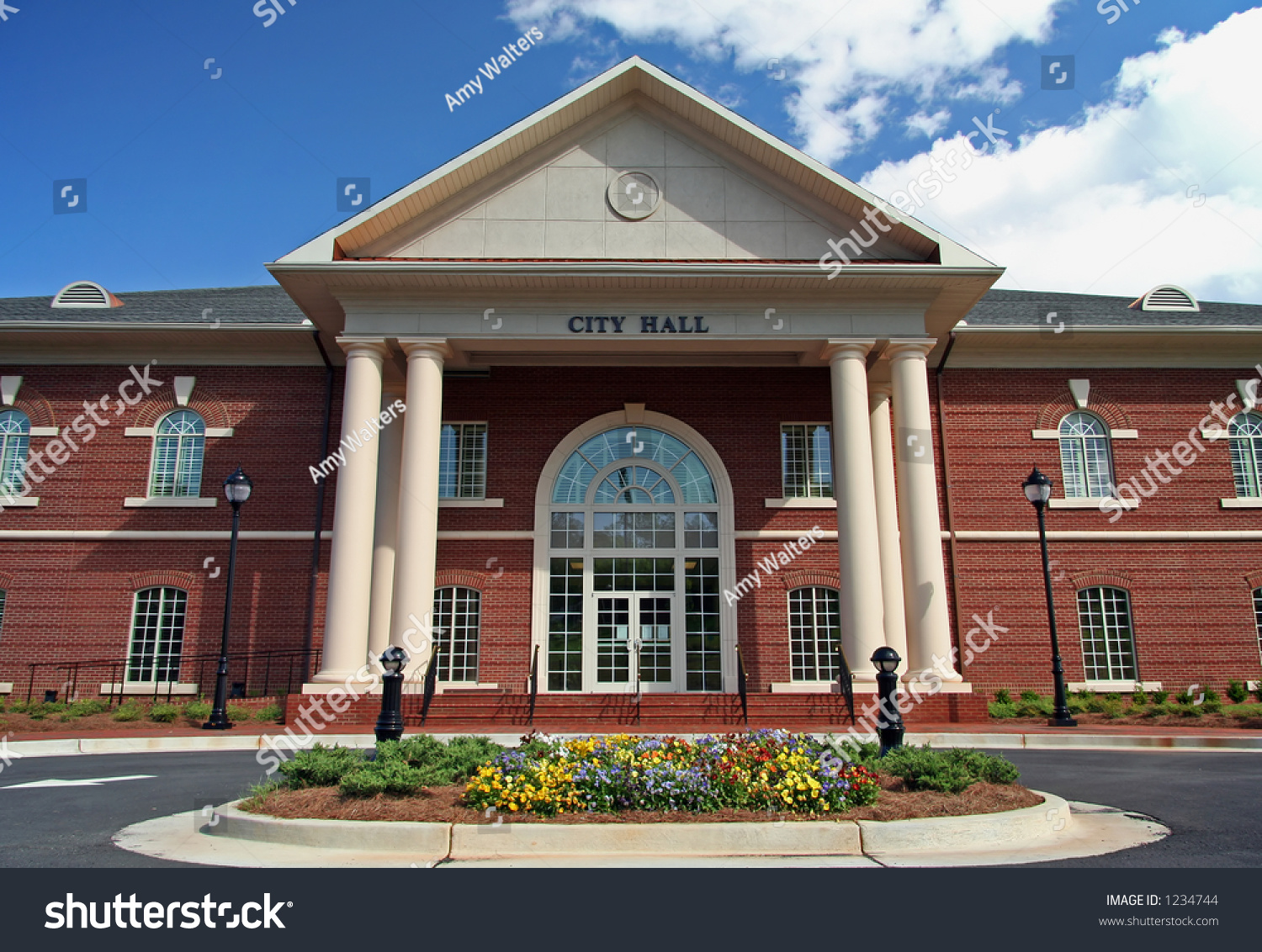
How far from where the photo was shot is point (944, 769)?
7.66m

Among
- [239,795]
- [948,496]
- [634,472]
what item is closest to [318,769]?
[239,795]

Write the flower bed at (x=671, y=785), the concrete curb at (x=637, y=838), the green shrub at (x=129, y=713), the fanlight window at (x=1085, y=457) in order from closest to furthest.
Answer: the concrete curb at (x=637, y=838) → the flower bed at (x=671, y=785) → the green shrub at (x=129, y=713) → the fanlight window at (x=1085, y=457)

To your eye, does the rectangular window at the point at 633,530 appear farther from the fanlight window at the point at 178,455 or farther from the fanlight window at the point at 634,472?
the fanlight window at the point at 178,455

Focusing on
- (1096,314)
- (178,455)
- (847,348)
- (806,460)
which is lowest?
(806,460)

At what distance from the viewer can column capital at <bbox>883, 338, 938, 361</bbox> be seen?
17.8 meters

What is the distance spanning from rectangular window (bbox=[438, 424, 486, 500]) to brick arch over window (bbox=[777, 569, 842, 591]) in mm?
6895

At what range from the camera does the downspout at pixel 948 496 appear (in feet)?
66.1

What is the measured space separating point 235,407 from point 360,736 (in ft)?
31.6
